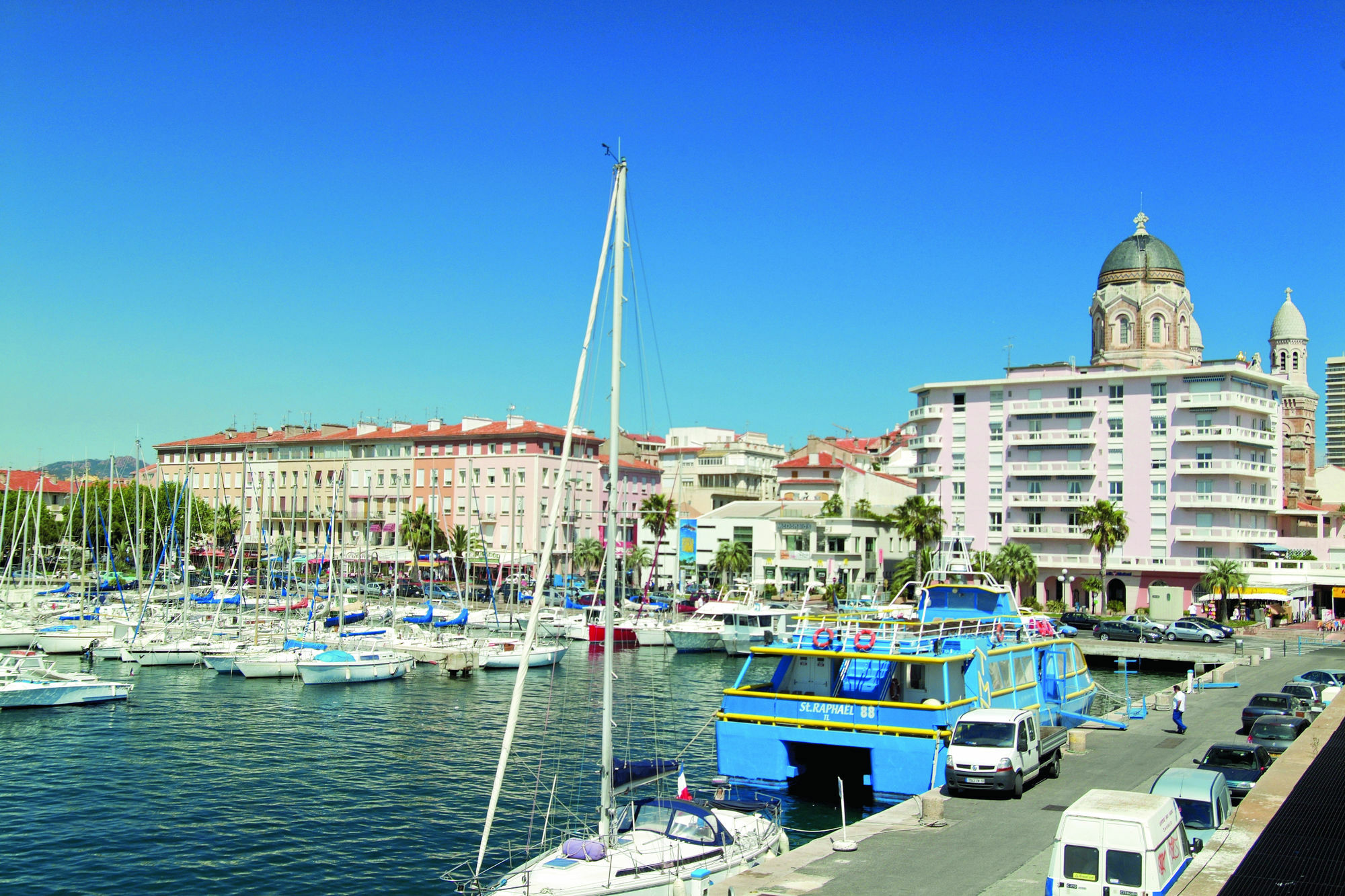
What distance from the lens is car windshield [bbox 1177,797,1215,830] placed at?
2052 centimetres

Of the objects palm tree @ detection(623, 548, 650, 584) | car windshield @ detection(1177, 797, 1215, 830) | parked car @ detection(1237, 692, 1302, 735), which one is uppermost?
palm tree @ detection(623, 548, 650, 584)

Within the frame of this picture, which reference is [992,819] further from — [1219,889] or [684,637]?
[684,637]

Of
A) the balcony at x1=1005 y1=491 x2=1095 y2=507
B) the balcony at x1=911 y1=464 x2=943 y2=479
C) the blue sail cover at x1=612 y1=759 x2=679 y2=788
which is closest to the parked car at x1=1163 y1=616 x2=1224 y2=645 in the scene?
the balcony at x1=1005 y1=491 x2=1095 y2=507

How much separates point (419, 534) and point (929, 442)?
158 feet

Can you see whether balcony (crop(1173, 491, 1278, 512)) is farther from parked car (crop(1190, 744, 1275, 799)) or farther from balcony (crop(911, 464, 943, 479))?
parked car (crop(1190, 744, 1275, 799))

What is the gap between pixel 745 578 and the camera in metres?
111

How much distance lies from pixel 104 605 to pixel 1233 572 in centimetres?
8373

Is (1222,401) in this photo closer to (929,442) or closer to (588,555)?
(929,442)

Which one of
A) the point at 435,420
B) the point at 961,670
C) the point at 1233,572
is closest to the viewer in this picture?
the point at 961,670

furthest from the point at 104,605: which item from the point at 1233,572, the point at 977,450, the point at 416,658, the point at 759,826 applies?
the point at 1233,572

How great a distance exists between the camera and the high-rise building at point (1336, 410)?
181 m

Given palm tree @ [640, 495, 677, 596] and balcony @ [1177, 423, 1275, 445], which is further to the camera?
palm tree @ [640, 495, 677, 596]

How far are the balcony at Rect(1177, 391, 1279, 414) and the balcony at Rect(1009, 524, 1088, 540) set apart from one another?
40.6ft

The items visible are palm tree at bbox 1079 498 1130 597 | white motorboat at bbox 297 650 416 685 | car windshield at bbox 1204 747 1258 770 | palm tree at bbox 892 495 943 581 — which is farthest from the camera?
palm tree at bbox 892 495 943 581
